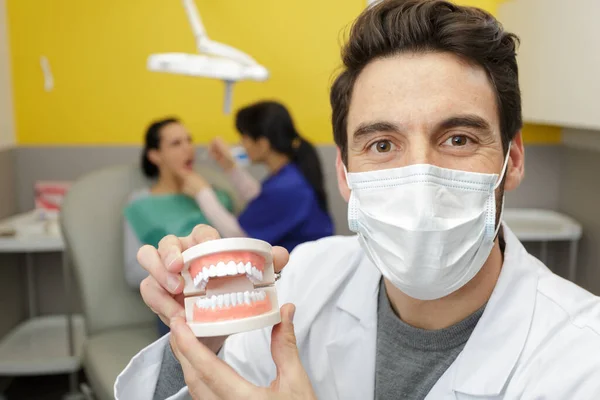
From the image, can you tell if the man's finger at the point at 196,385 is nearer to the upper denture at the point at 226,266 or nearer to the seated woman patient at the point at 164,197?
the upper denture at the point at 226,266

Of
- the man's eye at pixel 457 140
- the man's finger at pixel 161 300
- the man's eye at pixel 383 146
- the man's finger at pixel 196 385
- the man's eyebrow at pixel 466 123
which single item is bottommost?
the man's finger at pixel 196 385

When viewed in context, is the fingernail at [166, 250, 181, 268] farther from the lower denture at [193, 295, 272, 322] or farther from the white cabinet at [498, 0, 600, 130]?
the white cabinet at [498, 0, 600, 130]

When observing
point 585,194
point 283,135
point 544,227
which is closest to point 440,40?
point 283,135

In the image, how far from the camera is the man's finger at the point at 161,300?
0.89 metres

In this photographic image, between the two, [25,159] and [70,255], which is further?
[25,159]

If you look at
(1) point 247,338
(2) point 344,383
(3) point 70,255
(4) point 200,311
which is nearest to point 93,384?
(3) point 70,255

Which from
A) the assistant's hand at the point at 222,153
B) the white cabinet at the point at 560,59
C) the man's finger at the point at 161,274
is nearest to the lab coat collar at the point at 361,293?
the man's finger at the point at 161,274

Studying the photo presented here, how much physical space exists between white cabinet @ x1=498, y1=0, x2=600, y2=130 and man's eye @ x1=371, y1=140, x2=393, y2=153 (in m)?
1.48

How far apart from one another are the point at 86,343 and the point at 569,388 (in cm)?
167

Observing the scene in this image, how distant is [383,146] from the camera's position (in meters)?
1.02

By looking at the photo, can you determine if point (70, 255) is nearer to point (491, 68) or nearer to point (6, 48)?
point (6, 48)

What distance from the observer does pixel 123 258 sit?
2.29 m

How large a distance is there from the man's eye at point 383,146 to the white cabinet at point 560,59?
4.84ft

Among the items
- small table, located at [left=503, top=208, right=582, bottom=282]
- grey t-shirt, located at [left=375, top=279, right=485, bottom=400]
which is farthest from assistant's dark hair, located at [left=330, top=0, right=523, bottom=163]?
small table, located at [left=503, top=208, right=582, bottom=282]
